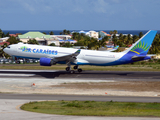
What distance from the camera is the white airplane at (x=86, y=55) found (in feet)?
129

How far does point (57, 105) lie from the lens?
20.7 meters

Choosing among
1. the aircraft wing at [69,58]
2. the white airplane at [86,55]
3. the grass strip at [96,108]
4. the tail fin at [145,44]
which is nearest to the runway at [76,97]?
the grass strip at [96,108]

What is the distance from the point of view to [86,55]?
41.8m

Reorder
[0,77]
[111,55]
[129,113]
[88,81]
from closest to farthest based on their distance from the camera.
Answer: [129,113], [88,81], [0,77], [111,55]

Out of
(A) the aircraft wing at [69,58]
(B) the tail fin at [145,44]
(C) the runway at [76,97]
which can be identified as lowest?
(C) the runway at [76,97]

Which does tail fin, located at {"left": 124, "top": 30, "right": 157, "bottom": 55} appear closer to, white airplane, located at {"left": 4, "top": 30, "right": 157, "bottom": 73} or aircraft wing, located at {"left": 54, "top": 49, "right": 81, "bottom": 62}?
white airplane, located at {"left": 4, "top": 30, "right": 157, "bottom": 73}

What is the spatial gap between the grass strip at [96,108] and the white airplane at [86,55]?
18215 millimetres

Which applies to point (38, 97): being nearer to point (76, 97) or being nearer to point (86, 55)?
point (76, 97)

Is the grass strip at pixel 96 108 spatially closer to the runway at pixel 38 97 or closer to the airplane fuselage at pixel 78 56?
the runway at pixel 38 97

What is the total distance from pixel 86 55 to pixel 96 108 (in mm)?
22545

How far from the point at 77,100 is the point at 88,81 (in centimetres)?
1113

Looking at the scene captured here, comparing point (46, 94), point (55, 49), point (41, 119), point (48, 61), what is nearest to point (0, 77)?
point (48, 61)

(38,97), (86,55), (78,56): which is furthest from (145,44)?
(38,97)

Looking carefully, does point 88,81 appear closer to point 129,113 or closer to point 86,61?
point 86,61
